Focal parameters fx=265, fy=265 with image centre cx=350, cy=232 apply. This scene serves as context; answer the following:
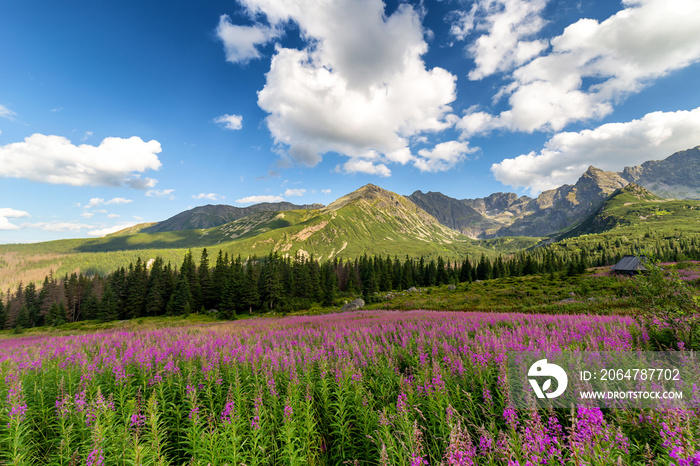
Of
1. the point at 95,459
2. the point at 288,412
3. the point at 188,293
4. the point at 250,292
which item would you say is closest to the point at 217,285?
the point at 188,293

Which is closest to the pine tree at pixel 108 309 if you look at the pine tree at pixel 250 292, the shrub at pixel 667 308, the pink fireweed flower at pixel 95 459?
the pine tree at pixel 250 292

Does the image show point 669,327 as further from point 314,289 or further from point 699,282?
point 314,289

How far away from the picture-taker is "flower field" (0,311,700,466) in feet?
10.6

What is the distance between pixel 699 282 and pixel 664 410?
40.4 meters

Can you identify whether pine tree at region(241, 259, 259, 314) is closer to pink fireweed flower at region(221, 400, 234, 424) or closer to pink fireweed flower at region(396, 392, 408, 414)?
pink fireweed flower at region(221, 400, 234, 424)

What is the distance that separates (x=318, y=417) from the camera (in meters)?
6.41

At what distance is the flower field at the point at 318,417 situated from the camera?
3.22m

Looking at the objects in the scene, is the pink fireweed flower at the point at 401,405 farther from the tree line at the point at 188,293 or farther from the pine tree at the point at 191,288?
the pine tree at the point at 191,288

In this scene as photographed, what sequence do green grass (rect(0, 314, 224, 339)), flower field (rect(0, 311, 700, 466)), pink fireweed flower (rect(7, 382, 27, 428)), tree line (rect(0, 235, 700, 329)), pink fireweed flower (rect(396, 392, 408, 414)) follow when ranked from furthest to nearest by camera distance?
tree line (rect(0, 235, 700, 329)) < green grass (rect(0, 314, 224, 339)) < pink fireweed flower (rect(7, 382, 27, 428)) < pink fireweed flower (rect(396, 392, 408, 414)) < flower field (rect(0, 311, 700, 466))

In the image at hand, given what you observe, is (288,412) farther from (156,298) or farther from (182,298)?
(156,298)

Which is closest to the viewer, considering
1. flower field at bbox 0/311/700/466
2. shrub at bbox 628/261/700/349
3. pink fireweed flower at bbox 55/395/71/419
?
flower field at bbox 0/311/700/466

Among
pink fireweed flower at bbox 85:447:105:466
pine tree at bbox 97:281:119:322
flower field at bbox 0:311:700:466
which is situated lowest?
pine tree at bbox 97:281:119:322

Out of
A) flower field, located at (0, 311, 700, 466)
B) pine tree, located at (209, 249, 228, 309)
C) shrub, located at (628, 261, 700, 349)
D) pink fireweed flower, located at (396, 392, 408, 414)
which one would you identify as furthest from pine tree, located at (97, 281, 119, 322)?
shrub, located at (628, 261, 700, 349)

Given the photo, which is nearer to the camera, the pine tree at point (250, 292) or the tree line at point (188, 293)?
the pine tree at point (250, 292)
